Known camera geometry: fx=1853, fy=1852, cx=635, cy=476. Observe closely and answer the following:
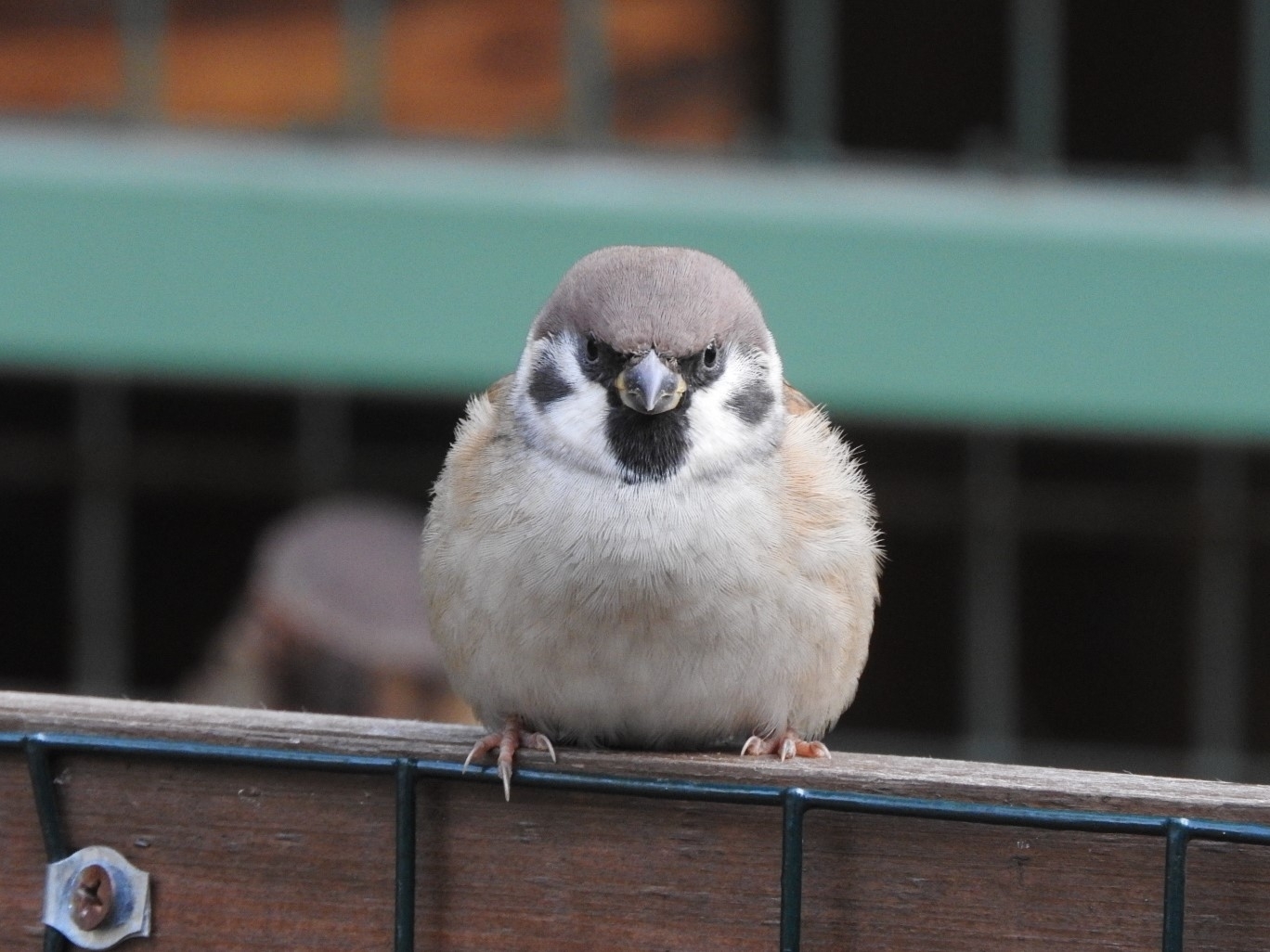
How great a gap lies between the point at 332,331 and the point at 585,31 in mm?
1652

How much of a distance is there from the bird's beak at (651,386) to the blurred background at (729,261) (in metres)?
2.61

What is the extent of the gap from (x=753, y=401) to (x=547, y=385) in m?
0.29

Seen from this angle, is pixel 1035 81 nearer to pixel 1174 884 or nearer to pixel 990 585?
pixel 990 585

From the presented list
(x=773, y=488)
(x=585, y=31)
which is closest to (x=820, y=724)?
(x=773, y=488)

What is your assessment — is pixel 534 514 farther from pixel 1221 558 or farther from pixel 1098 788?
pixel 1221 558

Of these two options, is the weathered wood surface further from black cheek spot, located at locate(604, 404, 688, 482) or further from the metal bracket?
black cheek spot, located at locate(604, 404, 688, 482)

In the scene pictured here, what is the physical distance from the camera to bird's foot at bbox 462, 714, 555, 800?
1.91 m

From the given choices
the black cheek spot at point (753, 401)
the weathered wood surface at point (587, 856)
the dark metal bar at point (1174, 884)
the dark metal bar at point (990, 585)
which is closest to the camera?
the dark metal bar at point (1174, 884)

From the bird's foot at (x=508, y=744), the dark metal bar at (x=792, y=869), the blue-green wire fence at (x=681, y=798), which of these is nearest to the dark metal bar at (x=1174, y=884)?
the blue-green wire fence at (x=681, y=798)

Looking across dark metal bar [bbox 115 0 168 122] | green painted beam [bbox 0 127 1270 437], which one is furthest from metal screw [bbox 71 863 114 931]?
dark metal bar [bbox 115 0 168 122]

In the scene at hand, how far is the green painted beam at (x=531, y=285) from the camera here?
5449 millimetres

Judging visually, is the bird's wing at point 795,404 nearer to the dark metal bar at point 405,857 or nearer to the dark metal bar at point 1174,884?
the dark metal bar at point 405,857

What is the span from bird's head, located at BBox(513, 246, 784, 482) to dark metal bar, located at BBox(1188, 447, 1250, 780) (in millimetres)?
4836

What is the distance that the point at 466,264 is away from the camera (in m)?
5.52
